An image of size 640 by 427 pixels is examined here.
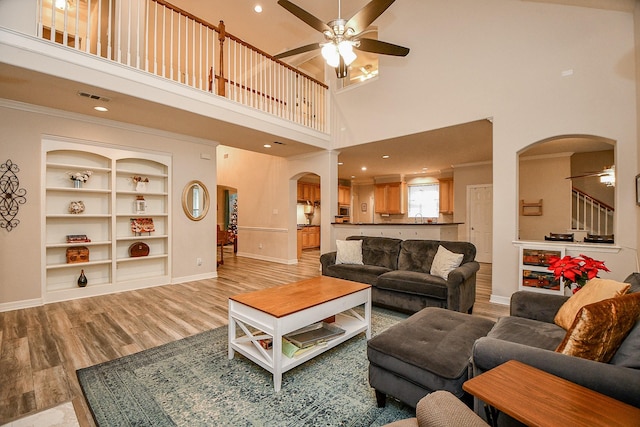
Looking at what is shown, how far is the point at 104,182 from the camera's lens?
4625 millimetres

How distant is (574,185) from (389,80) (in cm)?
494

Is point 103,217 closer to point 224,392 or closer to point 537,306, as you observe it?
point 224,392

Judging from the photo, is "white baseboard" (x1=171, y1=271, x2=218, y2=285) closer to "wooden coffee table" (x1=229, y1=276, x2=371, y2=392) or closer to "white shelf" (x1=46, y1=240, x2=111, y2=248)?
"white shelf" (x1=46, y1=240, x2=111, y2=248)

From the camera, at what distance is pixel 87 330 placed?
10.0 ft

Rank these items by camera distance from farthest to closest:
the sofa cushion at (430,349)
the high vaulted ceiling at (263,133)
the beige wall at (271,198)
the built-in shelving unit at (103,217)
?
the beige wall at (271,198), the built-in shelving unit at (103,217), the high vaulted ceiling at (263,133), the sofa cushion at (430,349)

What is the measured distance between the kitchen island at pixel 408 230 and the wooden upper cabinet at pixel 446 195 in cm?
360

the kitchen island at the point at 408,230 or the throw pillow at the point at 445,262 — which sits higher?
the kitchen island at the point at 408,230

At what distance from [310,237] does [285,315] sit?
7.96m

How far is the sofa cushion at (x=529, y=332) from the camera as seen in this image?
1763 millimetres

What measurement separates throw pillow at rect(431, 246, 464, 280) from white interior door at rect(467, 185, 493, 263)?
14.7 ft

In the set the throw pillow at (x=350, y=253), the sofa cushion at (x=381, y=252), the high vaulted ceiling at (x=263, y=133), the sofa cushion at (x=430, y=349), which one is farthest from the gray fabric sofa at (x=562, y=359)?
the high vaulted ceiling at (x=263, y=133)

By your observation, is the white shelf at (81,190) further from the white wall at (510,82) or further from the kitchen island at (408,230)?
the white wall at (510,82)

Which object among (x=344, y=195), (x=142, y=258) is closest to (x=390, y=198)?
(x=344, y=195)

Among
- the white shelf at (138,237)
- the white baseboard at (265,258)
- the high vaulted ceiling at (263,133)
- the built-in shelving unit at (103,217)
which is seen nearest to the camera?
the high vaulted ceiling at (263,133)
